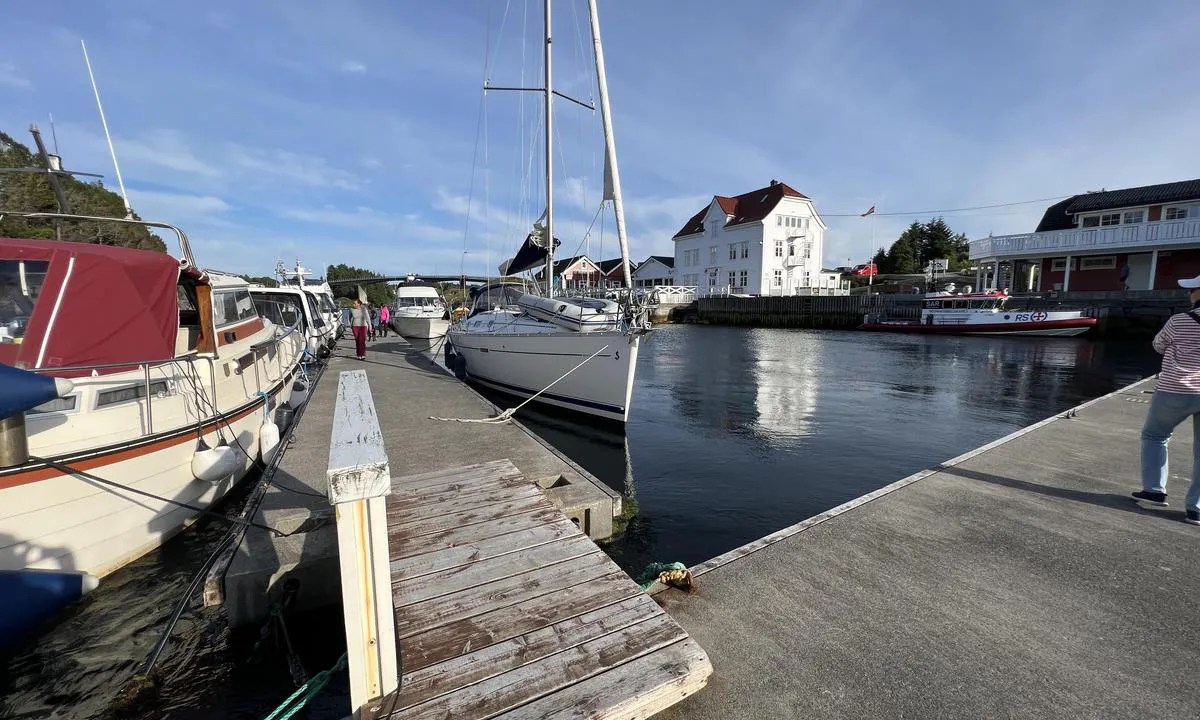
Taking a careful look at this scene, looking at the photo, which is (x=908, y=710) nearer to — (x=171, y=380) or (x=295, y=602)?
(x=295, y=602)

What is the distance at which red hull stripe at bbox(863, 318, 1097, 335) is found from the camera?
27734 mm

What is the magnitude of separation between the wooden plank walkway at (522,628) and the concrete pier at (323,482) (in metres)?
0.87

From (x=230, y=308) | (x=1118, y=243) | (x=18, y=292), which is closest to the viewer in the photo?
(x=18, y=292)

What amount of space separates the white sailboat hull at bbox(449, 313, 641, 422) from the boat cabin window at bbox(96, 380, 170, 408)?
6428mm

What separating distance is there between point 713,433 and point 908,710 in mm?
7924

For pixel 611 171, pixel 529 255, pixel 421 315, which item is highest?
pixel 611 171

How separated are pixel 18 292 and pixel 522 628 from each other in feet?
19.2

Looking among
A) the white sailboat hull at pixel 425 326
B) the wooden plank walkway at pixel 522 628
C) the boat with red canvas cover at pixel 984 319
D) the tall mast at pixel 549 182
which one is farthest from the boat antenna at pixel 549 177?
the boat with red canvas cover at pixel 984 319

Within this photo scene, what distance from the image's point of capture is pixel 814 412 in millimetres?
11742

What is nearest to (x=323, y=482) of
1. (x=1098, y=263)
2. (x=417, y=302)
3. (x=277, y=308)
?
(x=277, y=308)

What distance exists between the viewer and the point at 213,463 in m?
5.36

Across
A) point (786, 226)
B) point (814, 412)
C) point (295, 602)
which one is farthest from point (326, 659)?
point (786, 226)

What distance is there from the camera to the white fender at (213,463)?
5312 millimetres

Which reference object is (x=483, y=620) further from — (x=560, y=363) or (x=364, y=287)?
(x=364, y=287)
